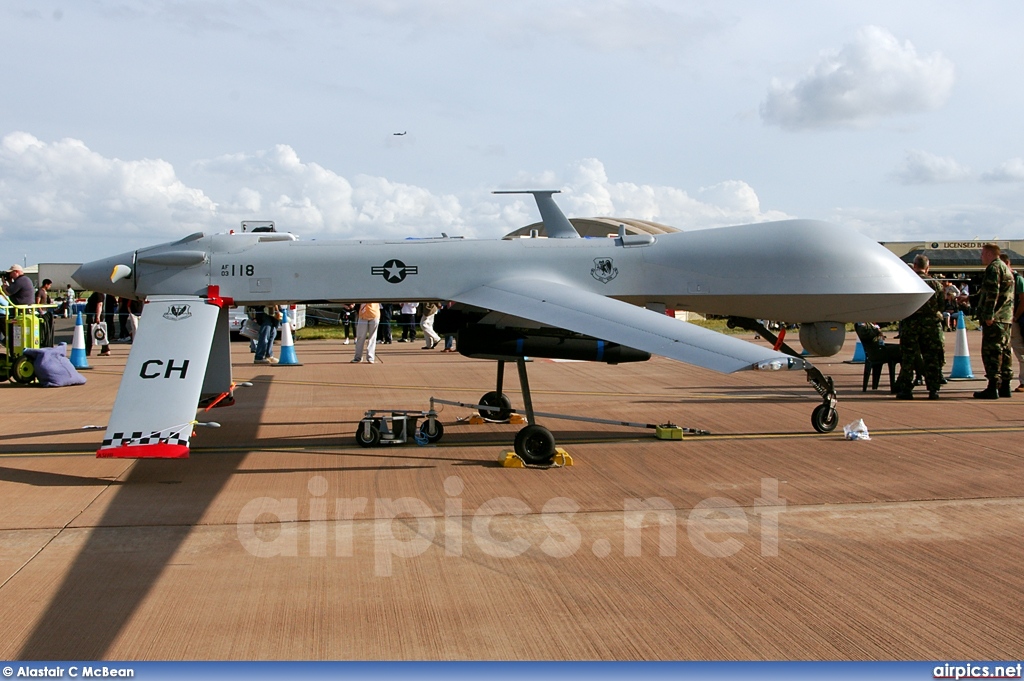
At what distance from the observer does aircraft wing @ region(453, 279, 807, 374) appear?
6.36 m

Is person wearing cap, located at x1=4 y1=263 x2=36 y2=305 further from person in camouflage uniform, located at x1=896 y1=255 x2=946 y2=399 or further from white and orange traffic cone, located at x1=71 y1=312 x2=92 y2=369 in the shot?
person in camouflage uniform, located at x1=896 y1=255 x2=946 y2=399

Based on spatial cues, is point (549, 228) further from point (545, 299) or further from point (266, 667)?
point (266, 667)

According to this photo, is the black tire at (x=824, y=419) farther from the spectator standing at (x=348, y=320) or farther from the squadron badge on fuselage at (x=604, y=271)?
the spectator standing at (x=348, y=320)

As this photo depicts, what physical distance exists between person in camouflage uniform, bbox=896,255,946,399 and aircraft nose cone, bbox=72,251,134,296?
9636mm

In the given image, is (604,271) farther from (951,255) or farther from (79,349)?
(951,255)

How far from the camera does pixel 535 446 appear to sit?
806 cm

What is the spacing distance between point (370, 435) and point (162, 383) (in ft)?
7.63

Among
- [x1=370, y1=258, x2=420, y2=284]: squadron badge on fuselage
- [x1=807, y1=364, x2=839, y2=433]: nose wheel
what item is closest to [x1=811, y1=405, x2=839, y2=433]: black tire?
[x1=807, y1=364, x2=839, y2=433]: nose wheel

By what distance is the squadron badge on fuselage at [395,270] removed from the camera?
361 inches

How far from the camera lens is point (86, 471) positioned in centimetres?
804

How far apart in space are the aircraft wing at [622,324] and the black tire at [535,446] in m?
1.04

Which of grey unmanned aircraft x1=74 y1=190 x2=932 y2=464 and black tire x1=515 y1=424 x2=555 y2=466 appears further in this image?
grey unmanned aircraft x1=74 y1=190 x2=932 y2=464

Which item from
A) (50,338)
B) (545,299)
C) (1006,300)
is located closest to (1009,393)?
(1006,300)

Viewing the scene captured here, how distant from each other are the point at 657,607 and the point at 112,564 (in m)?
3.20
